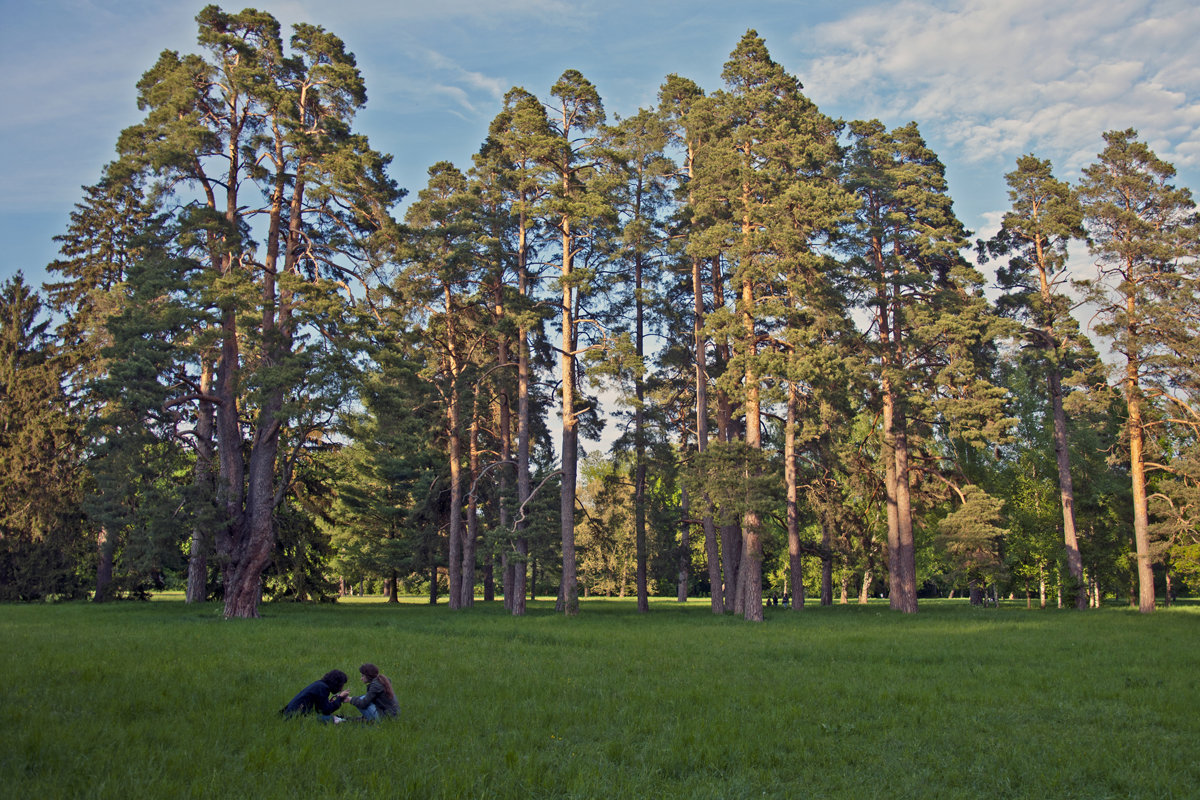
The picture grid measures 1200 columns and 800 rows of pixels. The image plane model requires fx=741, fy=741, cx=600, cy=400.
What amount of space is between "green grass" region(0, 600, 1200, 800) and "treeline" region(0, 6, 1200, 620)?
32.7 feet

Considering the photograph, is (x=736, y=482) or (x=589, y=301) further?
(x=589, y=301)

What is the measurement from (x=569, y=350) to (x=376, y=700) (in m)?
21.6

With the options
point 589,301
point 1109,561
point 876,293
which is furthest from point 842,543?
point 1109,561

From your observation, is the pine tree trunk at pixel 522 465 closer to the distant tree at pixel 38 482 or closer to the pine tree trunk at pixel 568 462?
the pine tree trunk at pixel 568 462

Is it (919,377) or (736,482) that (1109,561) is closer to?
(919,377)

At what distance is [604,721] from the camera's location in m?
9.24

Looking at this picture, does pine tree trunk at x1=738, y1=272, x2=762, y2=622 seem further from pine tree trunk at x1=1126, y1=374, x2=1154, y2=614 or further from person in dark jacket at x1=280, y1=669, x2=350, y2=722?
person in dark jacket at x1=280, y1=669, x2=350, y2=722

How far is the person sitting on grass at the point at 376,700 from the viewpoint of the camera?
903 centimetres

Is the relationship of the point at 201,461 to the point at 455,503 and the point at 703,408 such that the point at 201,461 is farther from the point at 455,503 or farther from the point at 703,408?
the point at 703,408

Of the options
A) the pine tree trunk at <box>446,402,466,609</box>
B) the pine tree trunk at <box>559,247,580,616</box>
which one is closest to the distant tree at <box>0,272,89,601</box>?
the pine tree trunk at <box>446,402,466,609</box>

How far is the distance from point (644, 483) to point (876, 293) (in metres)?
14.3

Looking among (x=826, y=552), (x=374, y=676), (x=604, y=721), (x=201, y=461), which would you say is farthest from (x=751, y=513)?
(x=201, y=461)

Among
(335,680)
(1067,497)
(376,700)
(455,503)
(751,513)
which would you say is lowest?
(376,700)

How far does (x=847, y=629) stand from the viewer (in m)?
22.9
